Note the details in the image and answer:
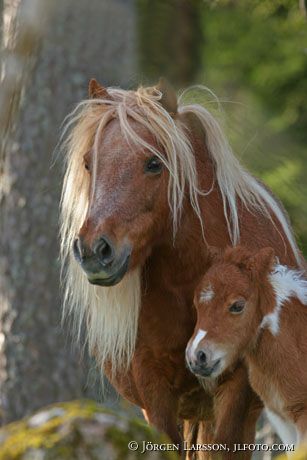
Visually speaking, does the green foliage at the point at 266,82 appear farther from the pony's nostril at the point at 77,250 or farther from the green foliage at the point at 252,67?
the pony's nostril at the point at 77,250

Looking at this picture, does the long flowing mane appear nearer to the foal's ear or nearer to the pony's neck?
the pony's neck

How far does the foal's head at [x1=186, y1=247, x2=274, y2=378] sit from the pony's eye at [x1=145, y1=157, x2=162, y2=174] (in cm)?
48

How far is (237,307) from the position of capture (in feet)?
18.4

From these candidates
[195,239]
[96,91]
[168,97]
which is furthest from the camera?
[96,91]

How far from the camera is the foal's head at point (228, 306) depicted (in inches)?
215

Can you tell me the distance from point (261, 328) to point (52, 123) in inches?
178

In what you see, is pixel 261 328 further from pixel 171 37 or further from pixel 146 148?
pixel 171 37

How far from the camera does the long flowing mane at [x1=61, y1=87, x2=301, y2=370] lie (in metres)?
5.86

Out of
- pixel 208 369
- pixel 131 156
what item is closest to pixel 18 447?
pixel 208 369

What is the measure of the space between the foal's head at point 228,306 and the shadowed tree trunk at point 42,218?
3.83 m

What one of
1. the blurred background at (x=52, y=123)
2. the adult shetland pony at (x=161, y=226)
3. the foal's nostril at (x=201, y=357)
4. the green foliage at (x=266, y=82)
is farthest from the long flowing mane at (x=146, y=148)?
the blurred background at (x=52, y=123)

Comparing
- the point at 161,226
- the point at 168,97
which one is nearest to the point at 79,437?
the point at 161,226

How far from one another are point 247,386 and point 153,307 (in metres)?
0.58

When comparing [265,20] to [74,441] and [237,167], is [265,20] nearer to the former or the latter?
[237,167]
